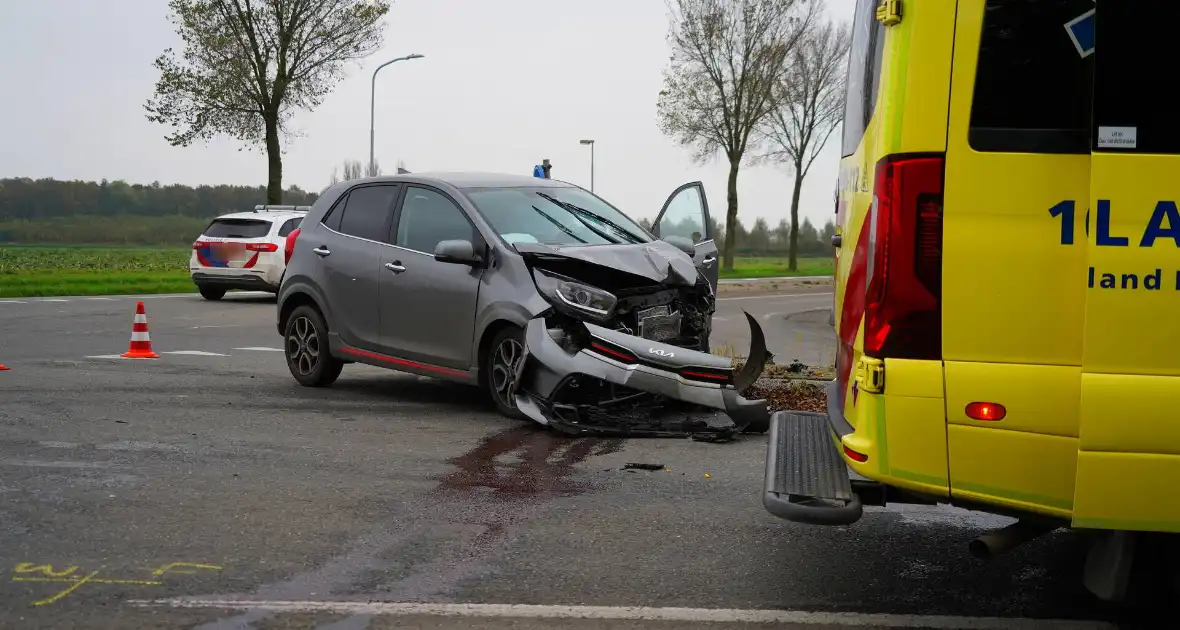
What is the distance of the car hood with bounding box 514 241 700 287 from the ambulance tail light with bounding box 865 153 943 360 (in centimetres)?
470

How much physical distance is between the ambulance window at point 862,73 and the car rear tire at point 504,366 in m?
3.64

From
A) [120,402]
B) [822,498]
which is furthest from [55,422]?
[822,498]

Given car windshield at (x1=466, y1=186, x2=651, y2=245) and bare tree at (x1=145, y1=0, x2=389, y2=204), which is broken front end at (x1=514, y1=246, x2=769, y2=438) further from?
bare tree at (x1=145, y1=0, x2=389, y2=204)

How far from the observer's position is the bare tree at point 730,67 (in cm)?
5066

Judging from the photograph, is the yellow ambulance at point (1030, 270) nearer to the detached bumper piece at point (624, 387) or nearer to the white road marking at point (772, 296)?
the detached bumper piece at point (624, 387)

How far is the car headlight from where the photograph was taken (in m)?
8.34

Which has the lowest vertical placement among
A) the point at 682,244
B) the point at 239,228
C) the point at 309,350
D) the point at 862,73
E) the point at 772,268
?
the point at 772,268

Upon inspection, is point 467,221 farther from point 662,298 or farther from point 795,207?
point 795,207

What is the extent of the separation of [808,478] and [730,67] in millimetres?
48014

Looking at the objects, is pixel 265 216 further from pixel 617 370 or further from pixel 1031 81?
pixel 1031 81

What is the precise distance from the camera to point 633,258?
8.87m

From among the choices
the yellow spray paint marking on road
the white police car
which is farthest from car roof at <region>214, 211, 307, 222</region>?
the yellow spray paint marking on road

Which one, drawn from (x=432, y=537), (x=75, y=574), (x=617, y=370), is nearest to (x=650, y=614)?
(x=432, y=537)

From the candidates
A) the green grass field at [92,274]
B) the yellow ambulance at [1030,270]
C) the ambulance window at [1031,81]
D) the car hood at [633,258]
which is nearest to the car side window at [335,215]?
the car hood at [633,258]
